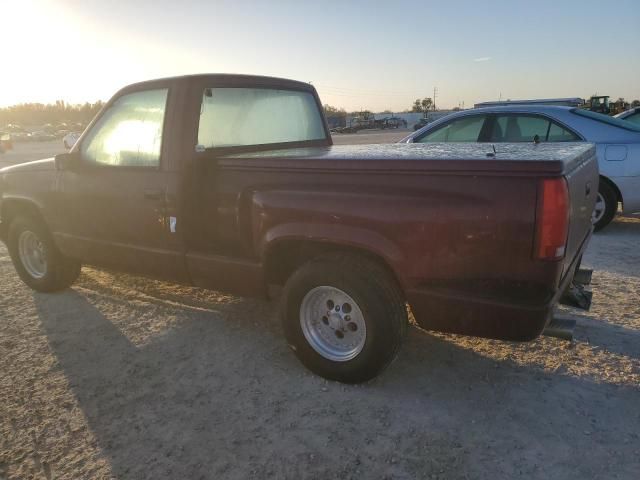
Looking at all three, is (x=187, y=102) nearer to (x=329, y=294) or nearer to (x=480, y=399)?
(x=329, y=294)

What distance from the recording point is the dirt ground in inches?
92.2

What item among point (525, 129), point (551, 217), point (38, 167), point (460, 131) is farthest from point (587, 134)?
point (38, 167)

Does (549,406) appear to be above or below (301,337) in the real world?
below

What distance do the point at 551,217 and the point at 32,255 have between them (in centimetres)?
477

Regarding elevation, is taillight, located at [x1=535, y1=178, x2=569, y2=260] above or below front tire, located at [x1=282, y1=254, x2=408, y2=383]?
above

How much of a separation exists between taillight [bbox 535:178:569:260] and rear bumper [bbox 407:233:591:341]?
0.73 feet

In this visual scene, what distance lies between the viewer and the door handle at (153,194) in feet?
11.2

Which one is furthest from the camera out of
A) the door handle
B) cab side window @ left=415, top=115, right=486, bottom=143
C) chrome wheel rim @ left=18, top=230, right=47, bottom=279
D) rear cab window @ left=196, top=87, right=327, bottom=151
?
cab side window @ left=415, top=115, right=486, bottom=143

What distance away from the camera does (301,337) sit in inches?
121

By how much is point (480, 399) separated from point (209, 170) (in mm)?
2204

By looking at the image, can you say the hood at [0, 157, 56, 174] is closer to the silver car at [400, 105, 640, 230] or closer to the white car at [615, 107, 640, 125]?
the silver car at [400, 105, 640, 230]

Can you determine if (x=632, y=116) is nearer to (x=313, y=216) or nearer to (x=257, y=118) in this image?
(x=257, y=118)

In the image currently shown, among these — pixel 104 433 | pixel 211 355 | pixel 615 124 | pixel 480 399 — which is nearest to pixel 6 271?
pixel 211 355

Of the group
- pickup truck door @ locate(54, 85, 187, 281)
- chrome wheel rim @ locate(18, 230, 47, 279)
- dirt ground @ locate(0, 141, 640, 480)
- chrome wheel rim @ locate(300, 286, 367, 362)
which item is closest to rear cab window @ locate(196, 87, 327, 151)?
pickup truck door @ locate(54, 85, 187, 281)
